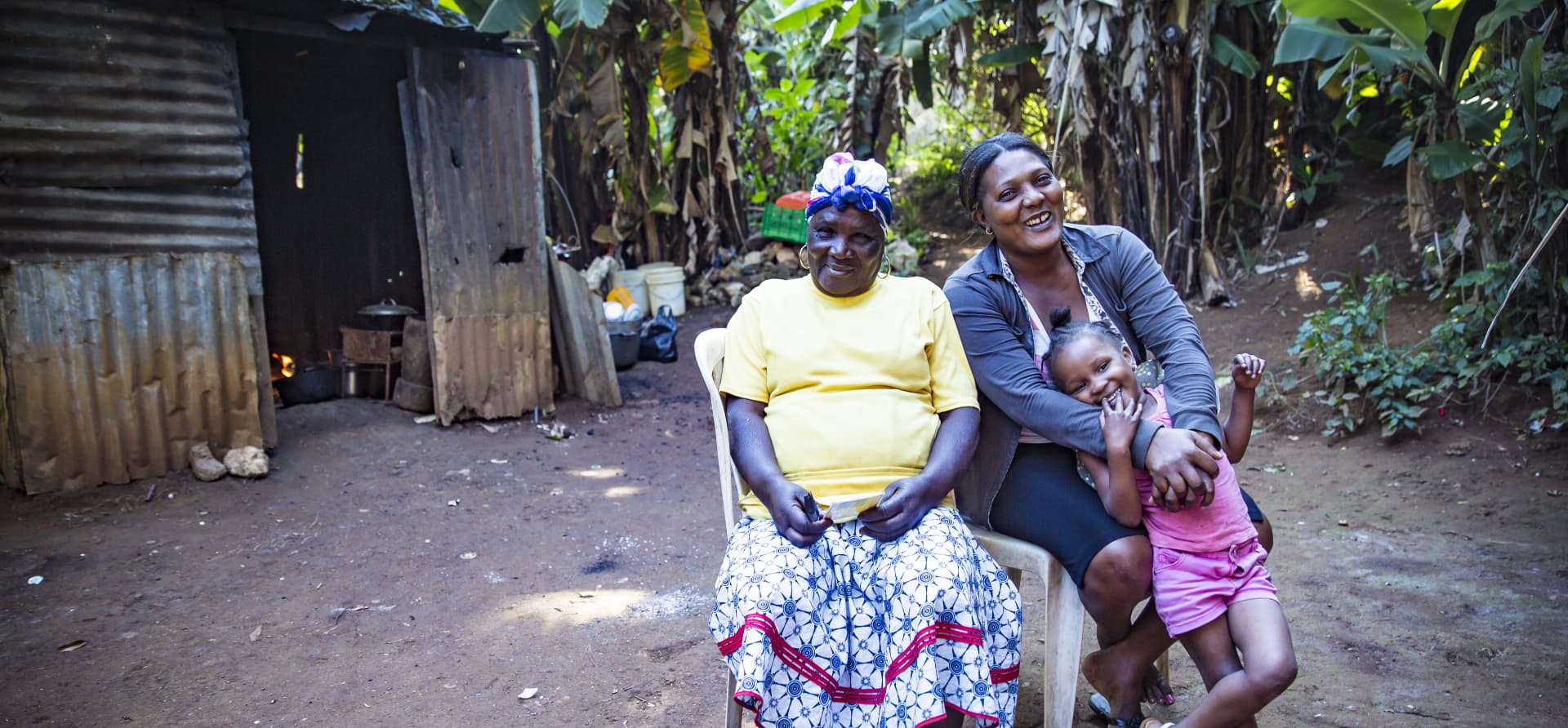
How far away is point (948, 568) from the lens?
2164mm

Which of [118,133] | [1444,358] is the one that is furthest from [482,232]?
[1444,358]

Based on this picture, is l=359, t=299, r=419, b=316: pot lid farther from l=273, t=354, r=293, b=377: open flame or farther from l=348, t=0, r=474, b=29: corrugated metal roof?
l=348, t=0, r=474, b=29: corrugated metal roof

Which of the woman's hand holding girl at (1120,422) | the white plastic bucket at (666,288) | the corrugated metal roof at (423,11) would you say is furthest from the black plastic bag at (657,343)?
the woman's hand holding girl at (1120,422)

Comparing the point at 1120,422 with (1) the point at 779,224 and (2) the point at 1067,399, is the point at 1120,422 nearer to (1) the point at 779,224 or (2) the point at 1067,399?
(2) the point at 1067,399

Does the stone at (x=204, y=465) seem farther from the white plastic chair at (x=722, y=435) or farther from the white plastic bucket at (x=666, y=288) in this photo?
the white plastic bucket at (x=666, y=288)

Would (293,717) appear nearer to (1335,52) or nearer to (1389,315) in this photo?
(1335,52)

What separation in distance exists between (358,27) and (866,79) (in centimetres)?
531

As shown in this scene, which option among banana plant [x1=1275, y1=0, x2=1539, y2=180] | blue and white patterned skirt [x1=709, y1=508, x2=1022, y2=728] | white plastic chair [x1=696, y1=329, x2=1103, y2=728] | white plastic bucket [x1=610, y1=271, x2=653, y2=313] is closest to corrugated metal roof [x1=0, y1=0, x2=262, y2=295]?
white plastic chair [x1=696, y1=329, x2=1103, y2=728]

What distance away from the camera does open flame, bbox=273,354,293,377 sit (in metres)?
6.51

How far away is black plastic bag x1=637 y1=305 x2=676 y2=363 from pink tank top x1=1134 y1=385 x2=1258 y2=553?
6.12 m

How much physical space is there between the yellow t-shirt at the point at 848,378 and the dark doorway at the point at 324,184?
515 cm

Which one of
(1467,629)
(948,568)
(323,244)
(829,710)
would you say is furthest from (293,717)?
(323,244)

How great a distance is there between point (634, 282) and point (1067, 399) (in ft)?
23.8

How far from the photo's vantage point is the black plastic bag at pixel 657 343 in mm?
8148
